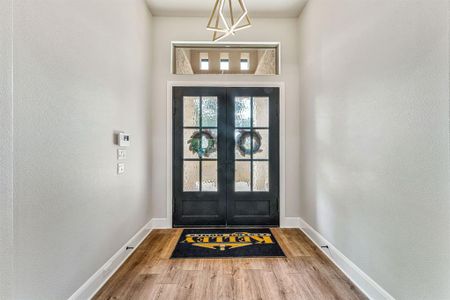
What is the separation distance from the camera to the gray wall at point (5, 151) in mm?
1038

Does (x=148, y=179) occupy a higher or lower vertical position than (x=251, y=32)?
lower

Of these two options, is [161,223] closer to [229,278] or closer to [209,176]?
[209,176]

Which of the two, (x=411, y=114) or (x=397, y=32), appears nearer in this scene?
(x=411, y=114)

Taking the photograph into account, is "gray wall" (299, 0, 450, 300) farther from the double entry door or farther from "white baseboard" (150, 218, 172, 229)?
"white baseboard" (150, 218, 172, 229)

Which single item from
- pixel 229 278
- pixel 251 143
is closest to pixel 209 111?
pixel 251 143

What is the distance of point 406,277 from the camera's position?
167cm

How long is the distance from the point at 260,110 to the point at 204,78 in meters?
0.95

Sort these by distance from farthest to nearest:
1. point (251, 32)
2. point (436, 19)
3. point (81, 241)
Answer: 1. point (251, 32)
2. point (81, 241)
3. point (436, 19)

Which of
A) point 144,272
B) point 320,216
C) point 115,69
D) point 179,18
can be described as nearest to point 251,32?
point 179,18

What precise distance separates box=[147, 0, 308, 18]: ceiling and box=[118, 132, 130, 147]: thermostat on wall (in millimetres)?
1959

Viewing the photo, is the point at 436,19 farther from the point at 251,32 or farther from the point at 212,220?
the point at 212,220

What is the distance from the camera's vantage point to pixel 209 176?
3.90 metres

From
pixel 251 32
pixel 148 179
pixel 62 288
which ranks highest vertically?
pixel 251 32

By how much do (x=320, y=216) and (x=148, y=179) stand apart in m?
2.26
